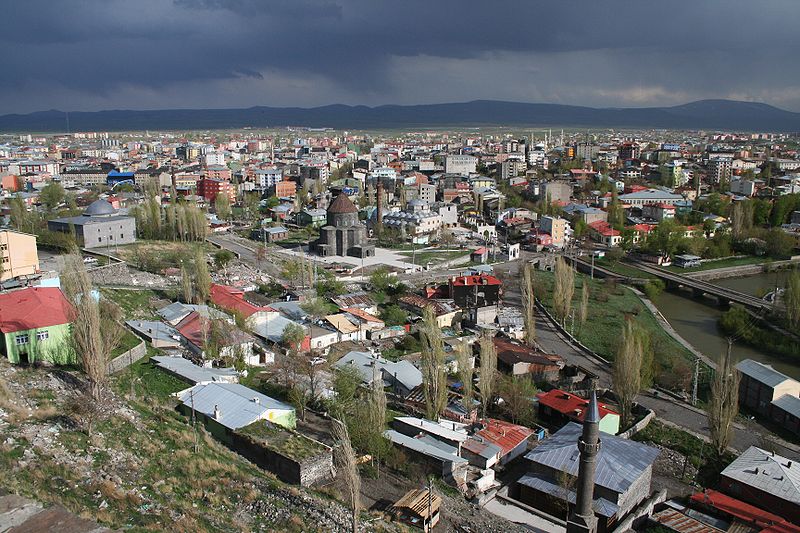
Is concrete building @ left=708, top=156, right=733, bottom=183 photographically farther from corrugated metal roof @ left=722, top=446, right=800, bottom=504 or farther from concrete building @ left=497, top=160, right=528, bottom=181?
corrugated metal roof @ left=722, top=446, right=800, bottom=504

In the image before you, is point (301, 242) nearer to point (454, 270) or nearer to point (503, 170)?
point (454, 270)

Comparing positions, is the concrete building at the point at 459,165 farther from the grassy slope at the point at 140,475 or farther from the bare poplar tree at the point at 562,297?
the grassy slope at the point at 140,475

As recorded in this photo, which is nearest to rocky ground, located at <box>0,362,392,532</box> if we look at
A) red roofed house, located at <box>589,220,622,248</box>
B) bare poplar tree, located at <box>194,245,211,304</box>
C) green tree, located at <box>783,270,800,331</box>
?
bare poplar tree, located at <box>194,245,211,304</box>

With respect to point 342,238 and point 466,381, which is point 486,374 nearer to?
point 466,381

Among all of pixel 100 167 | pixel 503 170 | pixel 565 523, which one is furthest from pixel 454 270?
pixel 100 167

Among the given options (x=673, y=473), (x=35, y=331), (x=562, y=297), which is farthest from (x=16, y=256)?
(x=673, y=473)
